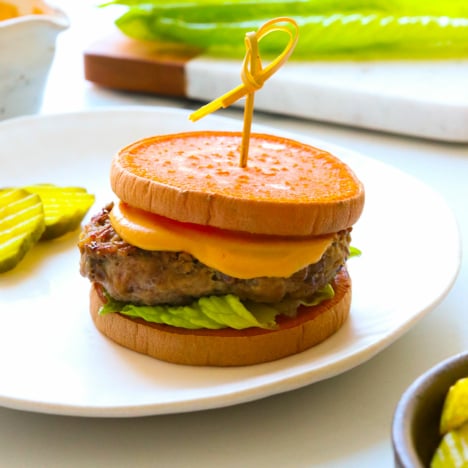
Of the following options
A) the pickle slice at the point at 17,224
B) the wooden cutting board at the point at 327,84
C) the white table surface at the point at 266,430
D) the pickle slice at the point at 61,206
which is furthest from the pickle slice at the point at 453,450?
the wooden cutting board at the point at 327,84

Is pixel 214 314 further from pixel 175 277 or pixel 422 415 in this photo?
pixel 422 415

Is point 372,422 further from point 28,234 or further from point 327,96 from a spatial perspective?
point 327,96

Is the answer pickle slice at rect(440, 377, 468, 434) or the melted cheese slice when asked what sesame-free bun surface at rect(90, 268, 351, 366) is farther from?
pickle slice at rect(440, 377, 468, 434)

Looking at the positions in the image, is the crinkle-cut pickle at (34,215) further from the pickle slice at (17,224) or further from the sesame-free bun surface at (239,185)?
the sesame-free bun surface at (239,185)

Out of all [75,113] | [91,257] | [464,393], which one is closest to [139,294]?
[91,257]

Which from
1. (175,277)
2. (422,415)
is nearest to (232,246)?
(175,277)
